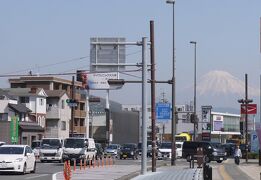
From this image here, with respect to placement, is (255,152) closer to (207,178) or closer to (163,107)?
(163,107)

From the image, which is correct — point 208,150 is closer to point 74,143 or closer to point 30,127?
point 74,143

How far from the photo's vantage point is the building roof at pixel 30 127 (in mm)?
78188

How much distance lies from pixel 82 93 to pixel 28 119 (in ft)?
98.5

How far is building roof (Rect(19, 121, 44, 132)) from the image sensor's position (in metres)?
78.2

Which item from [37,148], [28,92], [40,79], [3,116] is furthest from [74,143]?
[40,79]

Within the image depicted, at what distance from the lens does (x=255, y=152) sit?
6731cm

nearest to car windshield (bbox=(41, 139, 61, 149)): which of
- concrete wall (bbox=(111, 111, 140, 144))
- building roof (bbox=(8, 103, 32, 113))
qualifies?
building roof (bbox=(8, 103, 32, 113))

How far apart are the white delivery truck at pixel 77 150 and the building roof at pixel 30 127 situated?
103ft

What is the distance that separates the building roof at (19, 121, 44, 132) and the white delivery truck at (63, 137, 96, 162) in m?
31.3

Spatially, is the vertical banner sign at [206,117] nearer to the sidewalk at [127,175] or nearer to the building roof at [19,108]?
the building roof at [19,108]

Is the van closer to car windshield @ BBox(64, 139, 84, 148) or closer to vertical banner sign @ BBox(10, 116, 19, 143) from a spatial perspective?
car windshield @ BBox(64, 139, 84, 148)

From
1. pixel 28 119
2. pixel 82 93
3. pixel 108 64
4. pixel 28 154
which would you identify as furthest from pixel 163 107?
pixel 82 93

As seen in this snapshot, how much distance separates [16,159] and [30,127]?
4939cm

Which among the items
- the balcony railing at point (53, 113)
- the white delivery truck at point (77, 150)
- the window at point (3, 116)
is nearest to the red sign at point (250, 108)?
the white delivery truck at point (77, 150)
